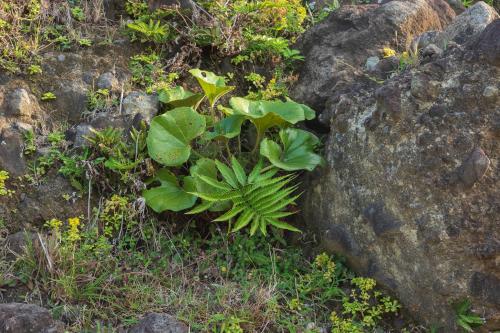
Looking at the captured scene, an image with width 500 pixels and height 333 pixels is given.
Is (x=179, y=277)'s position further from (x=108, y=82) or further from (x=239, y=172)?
(x=108, y=82)

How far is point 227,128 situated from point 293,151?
18.7 inches

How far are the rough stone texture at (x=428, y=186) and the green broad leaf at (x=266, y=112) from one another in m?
0.34

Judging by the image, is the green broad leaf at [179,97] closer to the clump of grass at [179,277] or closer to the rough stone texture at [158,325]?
the clump of grass at [179,277]

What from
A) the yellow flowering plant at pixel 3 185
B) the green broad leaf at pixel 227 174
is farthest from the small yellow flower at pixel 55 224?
the green broad leaf at pixel 227 174

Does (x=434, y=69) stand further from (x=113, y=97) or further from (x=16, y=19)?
(x=16, y=19)

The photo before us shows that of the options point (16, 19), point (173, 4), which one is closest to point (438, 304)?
point (173, 4)

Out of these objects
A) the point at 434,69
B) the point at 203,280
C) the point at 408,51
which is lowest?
the point at 203,280

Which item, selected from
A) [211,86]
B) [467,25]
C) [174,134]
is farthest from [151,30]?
[467,25]

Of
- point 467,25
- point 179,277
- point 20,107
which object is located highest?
point 467,25

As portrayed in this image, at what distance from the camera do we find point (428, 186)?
3697 mm

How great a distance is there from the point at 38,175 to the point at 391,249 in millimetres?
2343

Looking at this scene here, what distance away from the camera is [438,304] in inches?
142

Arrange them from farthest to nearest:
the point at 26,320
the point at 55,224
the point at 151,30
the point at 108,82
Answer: the point at 151,30 < the point at 108,82 < the point at 55,224 < the point at 26,320

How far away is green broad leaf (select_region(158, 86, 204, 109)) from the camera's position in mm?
4535
